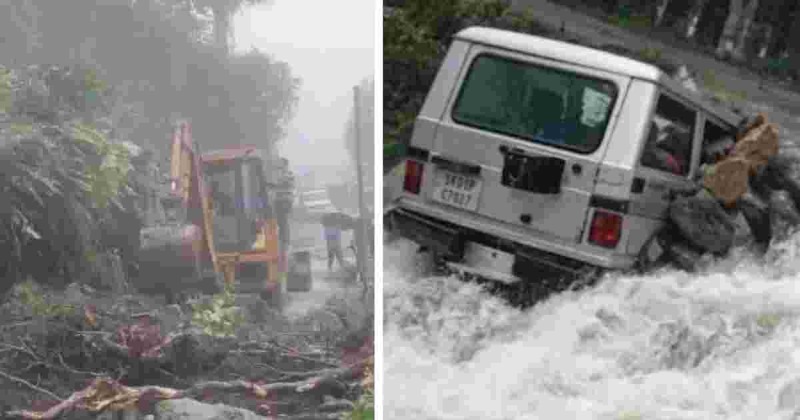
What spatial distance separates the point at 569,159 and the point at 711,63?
0.77 metres

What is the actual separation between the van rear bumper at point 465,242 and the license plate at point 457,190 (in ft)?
0.23

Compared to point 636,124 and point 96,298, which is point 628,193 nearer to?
point 636,124

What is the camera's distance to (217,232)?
479 centimetres

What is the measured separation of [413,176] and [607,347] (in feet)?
2.71

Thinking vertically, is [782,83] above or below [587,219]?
above

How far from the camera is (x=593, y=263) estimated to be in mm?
4547

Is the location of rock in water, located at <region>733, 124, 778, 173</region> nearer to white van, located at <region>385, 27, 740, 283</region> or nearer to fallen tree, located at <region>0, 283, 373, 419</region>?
white van, located at <region>385, 27, 740, 283</region>

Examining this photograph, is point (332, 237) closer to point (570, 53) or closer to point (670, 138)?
point (570, 53)

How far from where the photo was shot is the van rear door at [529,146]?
14.8 feet

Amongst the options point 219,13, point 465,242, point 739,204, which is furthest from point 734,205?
point 219,13

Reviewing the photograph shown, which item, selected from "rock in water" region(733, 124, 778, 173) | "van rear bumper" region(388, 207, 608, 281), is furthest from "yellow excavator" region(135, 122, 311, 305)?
"rock in water" region(733, 124, 778, 173)

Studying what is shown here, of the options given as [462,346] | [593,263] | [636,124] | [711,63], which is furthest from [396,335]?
[711,63]

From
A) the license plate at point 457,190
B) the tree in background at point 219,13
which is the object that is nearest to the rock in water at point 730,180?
the license plate at point 457,190

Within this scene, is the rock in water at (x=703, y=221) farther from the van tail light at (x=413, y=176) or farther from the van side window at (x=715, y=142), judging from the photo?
the van tail light at (x=413, y=176)
